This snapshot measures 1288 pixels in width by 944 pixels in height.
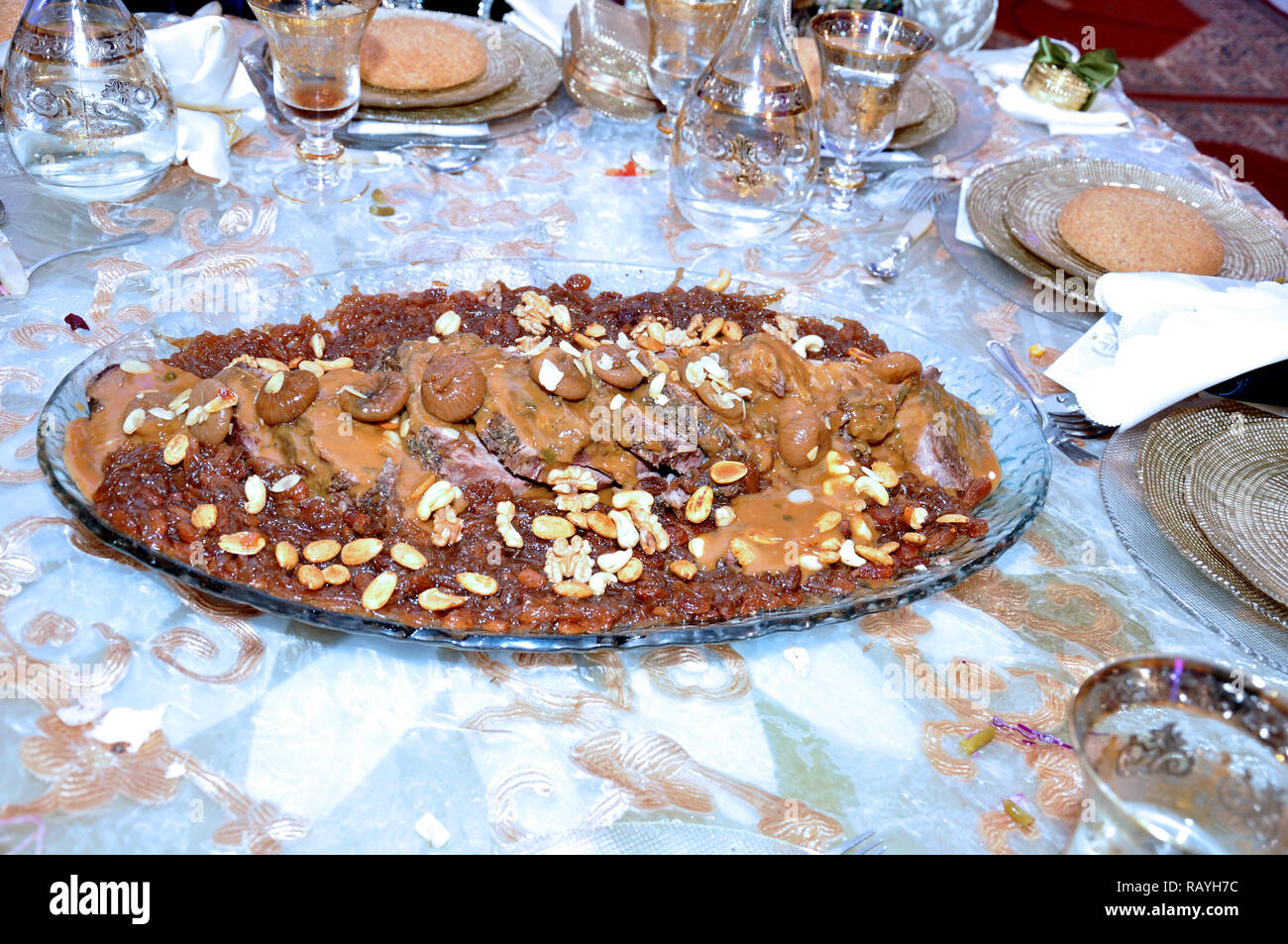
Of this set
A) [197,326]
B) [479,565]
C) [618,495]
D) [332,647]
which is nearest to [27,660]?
[332,647]

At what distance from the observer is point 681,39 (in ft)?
8.98

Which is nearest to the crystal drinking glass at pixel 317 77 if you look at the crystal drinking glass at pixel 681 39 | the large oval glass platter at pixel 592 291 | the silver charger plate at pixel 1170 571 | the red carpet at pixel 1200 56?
the large oval glass platter at pixel 592 291

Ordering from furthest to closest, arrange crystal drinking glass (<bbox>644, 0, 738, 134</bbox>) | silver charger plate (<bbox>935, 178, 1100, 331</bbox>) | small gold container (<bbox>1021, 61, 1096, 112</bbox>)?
small gold container (<bbox>1021, 61, 1096, 112</bbox>)
crystal drinking glass (<bbox>644, 0, 738, 134</bbox>)
silver charger plate (<bbox>935, 178, 1100, 331</bbox>)

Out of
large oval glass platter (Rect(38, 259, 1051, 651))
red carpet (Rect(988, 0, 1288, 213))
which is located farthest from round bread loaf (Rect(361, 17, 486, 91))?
red carpet (Rect(988, 0, 1288, 213))

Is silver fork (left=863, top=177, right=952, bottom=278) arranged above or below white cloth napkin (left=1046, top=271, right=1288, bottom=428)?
below

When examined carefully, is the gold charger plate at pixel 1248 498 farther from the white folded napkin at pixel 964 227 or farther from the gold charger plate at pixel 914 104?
the gold charger plate at pixel 914 104

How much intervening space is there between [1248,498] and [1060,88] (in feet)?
6.65

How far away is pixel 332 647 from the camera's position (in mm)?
1438

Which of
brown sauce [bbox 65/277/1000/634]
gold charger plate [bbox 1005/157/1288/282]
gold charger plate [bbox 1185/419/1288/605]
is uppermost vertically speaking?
gold charger plate [bbox 1005/157/1288/282]

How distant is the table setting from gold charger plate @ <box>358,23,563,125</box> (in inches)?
1.0

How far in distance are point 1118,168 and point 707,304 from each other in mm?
1467

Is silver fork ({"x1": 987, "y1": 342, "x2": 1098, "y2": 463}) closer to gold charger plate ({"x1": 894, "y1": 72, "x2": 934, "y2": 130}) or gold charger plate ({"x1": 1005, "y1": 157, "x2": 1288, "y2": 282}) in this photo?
gold charger plate ({"x1": 1005, "y1": 157, "x2": 1288, "y2": 282})

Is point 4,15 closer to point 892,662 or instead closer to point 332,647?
point 332,647

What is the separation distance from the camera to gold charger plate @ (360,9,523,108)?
269cm
